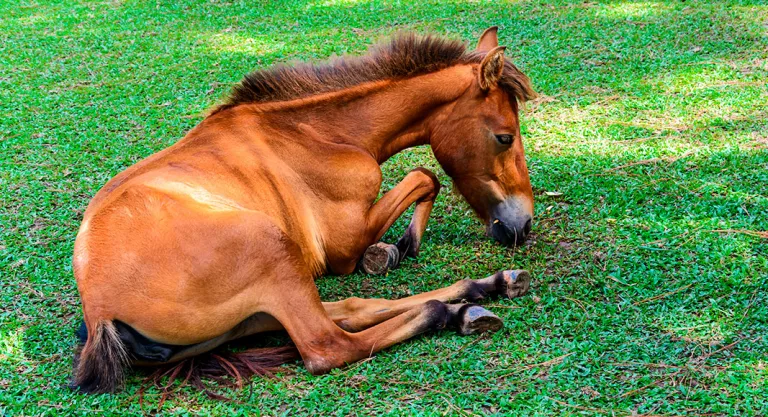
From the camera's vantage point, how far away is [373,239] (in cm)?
459

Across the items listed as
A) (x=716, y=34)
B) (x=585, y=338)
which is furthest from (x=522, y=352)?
(x=716, y=34)

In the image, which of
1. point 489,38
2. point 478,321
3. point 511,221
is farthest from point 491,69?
point 478,321

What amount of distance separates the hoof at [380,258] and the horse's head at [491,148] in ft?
1.98

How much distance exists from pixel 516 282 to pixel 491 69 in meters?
1.27

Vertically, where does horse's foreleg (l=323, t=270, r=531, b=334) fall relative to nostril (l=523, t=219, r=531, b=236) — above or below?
below

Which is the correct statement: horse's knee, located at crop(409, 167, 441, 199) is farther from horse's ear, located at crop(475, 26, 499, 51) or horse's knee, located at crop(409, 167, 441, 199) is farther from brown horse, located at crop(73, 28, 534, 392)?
horse's ear, located at crop(475, 26, 499, 51)

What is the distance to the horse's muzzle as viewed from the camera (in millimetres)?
4523

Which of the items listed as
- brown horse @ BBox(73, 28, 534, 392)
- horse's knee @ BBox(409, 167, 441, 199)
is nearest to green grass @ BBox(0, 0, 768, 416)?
brown horse @ BBox(73, 28, 534, 392)

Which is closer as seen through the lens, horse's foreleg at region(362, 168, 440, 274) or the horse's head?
the horse's head

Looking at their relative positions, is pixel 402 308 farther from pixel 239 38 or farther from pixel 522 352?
pixel 239 38

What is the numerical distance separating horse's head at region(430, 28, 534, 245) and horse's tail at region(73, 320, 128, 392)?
7.38ft

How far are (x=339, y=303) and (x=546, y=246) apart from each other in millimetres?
1459

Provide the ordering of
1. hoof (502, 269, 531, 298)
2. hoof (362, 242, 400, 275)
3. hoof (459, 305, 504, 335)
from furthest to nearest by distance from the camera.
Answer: hoof (362, 242, 400, 275) < hoof (502, 269, 531, 298) < hoof (459, 305, 504, 335)

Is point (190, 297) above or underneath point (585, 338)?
above
